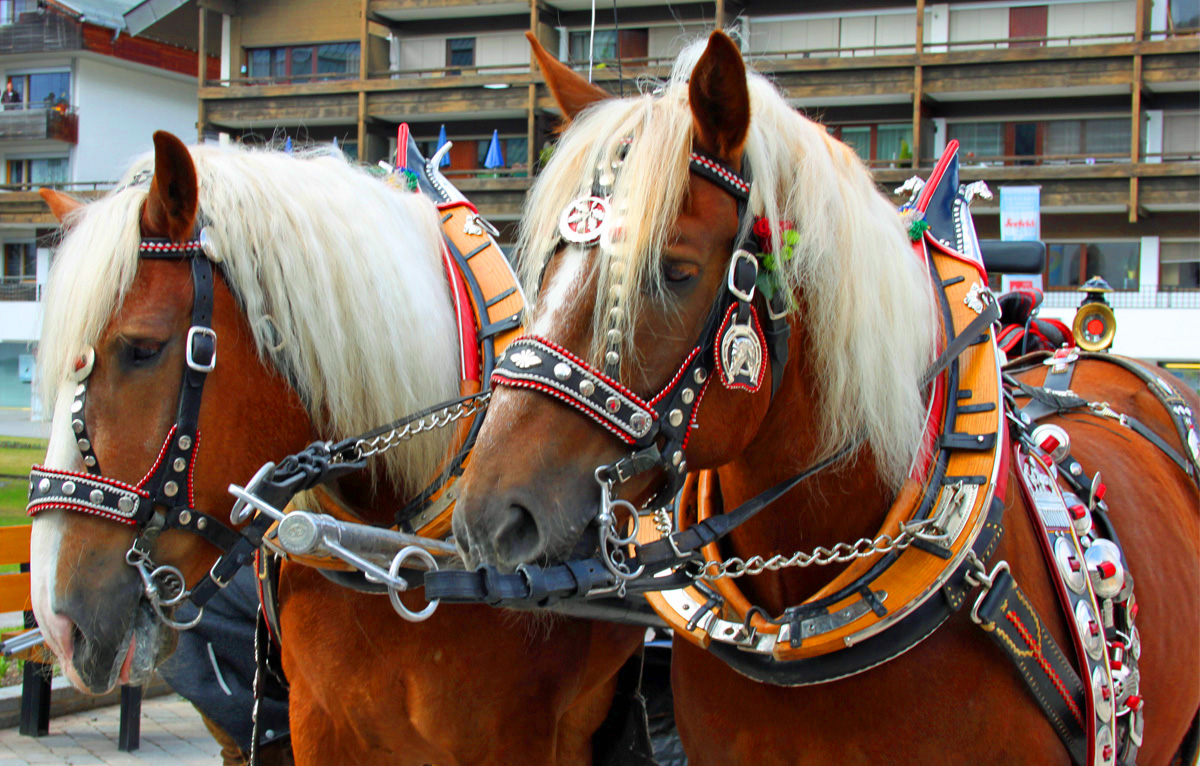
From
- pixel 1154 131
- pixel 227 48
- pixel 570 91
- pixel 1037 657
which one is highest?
pixel 227 48

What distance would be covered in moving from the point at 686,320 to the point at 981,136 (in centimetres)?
2773

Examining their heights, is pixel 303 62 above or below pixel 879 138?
above

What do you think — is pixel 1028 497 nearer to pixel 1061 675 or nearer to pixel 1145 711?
pixel 1061 675

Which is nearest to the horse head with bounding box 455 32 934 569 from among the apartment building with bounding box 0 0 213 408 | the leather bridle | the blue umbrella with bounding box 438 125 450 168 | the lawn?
the leather bridle

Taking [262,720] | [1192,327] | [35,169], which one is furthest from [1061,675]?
[35,169]

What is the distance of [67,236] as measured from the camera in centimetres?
221

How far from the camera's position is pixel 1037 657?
188 centimetres

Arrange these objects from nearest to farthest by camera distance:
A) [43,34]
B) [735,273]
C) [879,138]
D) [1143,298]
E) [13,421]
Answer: [735,273] < [13,421] < [1143,298] < [879,138] < [43,34]

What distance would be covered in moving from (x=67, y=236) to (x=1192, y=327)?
25.3 meters

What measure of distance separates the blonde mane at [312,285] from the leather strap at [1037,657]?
1.25 m

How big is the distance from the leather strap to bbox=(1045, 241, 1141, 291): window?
26306 millimetres

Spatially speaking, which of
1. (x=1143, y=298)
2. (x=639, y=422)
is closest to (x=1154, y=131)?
(x=1143, y=298)

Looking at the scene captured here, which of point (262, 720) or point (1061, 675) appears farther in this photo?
point (262, 720)

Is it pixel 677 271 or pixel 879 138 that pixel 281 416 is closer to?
pixel 677 271
